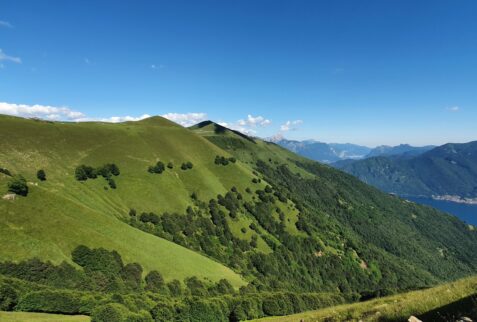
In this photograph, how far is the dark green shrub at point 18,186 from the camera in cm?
7874

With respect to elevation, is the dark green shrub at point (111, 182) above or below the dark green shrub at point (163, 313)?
above

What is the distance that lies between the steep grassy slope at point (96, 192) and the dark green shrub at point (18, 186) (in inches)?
65.5

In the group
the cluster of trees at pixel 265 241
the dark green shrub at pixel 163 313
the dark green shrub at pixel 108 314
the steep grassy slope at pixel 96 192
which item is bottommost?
the cluster of trees at pixel 265 241

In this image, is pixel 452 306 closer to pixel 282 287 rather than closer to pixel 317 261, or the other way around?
pixel 282 287

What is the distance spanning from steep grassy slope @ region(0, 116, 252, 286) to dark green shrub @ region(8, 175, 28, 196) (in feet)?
5.46

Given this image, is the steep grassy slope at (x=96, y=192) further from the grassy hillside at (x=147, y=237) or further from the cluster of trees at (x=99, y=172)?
the cluster of trees at (x=99, y=172)

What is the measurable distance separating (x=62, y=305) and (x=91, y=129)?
134819 millimetres

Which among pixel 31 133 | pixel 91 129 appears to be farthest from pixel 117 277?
pixel 91 129

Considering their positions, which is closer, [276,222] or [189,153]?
[276,222]

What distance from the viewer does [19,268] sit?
61.8 metres

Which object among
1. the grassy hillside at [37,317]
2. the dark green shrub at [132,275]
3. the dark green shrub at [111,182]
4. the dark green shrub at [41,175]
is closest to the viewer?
the grassy hillside at [37,317]

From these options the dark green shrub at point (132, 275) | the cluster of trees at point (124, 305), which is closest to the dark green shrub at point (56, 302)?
the cluster of trees at point (124, 305)

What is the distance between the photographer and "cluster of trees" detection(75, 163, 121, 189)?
126 metres

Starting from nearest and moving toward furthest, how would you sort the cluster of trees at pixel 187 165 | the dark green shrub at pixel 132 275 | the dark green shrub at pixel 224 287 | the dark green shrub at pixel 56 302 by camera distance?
the dark green shrub at pixel 56 302
the dark green shrub at pixel 132 275
the dark green shrub at pixel 224 287
the cluster of trees at pixel 187 165
